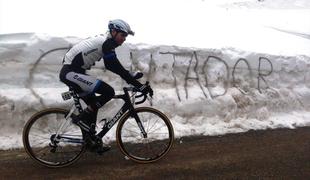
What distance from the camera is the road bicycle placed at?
628cm

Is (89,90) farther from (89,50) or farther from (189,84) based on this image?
(189,84)

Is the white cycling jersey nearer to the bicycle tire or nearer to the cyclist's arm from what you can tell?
the cyclist's arm

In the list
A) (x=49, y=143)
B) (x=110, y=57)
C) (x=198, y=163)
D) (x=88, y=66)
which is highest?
(x=110, y=57)

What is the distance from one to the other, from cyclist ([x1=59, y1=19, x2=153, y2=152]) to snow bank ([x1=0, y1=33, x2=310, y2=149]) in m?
1.26

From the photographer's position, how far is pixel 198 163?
264 inches

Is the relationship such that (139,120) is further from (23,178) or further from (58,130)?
(23,178)

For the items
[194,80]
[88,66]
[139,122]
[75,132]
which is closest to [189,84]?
[194,80]

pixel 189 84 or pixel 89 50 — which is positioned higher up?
pixel 89 50

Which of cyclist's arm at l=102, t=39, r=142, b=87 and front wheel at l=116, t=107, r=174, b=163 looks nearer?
cyclist's arm at l=102, t=39, r=142, b=87

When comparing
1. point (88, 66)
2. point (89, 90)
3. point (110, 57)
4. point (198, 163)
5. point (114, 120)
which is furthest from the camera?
point (198, 163)

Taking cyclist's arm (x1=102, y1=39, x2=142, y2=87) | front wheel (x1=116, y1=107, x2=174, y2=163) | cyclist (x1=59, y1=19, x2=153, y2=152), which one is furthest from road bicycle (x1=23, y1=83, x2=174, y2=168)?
cyclist's arm (x1=102, y1=39, x2=142, y2=87)

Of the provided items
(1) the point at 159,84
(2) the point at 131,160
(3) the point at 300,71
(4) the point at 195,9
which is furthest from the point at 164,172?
(4) the point at 195,9

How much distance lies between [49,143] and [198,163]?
7.35 feet

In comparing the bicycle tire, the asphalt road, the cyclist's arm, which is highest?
the cyclist's arm
